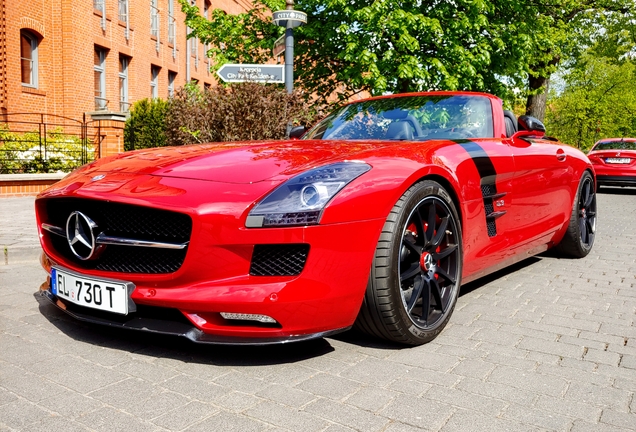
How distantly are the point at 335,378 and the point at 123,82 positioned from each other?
71.9 ft

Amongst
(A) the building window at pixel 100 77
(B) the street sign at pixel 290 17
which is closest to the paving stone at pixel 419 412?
(B) the street sign at pixel 290 17

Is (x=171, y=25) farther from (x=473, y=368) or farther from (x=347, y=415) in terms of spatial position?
A: (x=347, y=415)

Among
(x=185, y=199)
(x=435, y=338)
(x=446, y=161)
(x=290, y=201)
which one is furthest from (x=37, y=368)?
(x=446, y=161)

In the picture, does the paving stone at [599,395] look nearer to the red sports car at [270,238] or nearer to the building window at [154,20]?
the red sports car at [270,238]

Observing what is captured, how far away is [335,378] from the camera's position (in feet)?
8.90

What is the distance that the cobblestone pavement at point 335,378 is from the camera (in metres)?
2.29

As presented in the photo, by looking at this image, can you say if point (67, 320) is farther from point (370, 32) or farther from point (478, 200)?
point (370, 32)

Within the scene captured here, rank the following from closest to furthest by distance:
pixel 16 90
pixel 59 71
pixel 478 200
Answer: pixel 478 200 → pixel 16 90 → pixel 59 71

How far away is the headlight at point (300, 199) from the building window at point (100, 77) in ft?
63.0

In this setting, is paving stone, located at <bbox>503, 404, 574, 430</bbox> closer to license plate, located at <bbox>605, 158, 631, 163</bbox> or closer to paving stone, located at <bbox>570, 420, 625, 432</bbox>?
paving stone, located at <bbox>570, 420, 625, 432</bbox>

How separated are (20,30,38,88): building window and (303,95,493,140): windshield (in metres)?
15.1

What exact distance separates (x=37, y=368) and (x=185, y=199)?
101cm

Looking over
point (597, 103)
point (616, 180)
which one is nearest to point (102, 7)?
point (616, 180)

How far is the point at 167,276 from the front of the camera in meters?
2.69
